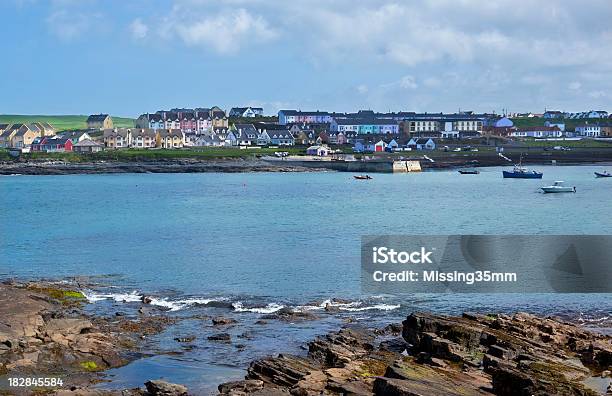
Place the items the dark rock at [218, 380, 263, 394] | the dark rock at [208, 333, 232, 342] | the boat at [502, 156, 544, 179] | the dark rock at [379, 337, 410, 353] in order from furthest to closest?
the boat at [502, 156, 544, 179] < the dark rock at [208, 333, 232, 342] < the dark rock at [379, 337, 410, 353] < the dark rock at [218, 380, 263, 394]

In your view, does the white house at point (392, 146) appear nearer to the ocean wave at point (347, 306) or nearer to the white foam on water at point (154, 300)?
the white foam on water at point (154, 300)

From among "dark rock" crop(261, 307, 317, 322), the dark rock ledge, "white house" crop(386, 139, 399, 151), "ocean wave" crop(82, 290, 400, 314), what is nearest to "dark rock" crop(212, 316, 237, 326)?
"dark rock" crop(261, 307, 317, 322)

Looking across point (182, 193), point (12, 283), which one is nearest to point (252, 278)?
point (12, 283)

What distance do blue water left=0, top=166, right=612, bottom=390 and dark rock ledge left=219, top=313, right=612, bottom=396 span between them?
2.52 metres

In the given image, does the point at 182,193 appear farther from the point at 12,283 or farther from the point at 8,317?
the point at 8,317

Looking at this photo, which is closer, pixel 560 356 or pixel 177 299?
pixel 560 356

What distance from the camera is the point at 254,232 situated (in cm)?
7194

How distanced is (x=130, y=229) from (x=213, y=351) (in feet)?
150

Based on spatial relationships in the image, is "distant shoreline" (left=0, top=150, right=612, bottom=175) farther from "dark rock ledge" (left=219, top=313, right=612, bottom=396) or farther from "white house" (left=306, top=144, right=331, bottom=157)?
"dark rock ledge" (left=219, top=313, right=612, bottom=396)

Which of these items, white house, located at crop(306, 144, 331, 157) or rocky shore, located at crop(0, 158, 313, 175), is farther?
white house, located at crop(306, 144, 331, 157)

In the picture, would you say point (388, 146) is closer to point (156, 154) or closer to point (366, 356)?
point (156, 154)

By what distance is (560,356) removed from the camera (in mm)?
28922

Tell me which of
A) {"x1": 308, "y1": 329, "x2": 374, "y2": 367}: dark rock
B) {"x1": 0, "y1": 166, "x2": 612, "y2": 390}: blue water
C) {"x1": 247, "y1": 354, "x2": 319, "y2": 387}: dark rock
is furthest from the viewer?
{"x1": 0, "y1": 166, "x2": 612, "y2": 390}: blue water

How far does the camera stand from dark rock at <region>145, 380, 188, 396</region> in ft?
82.6
